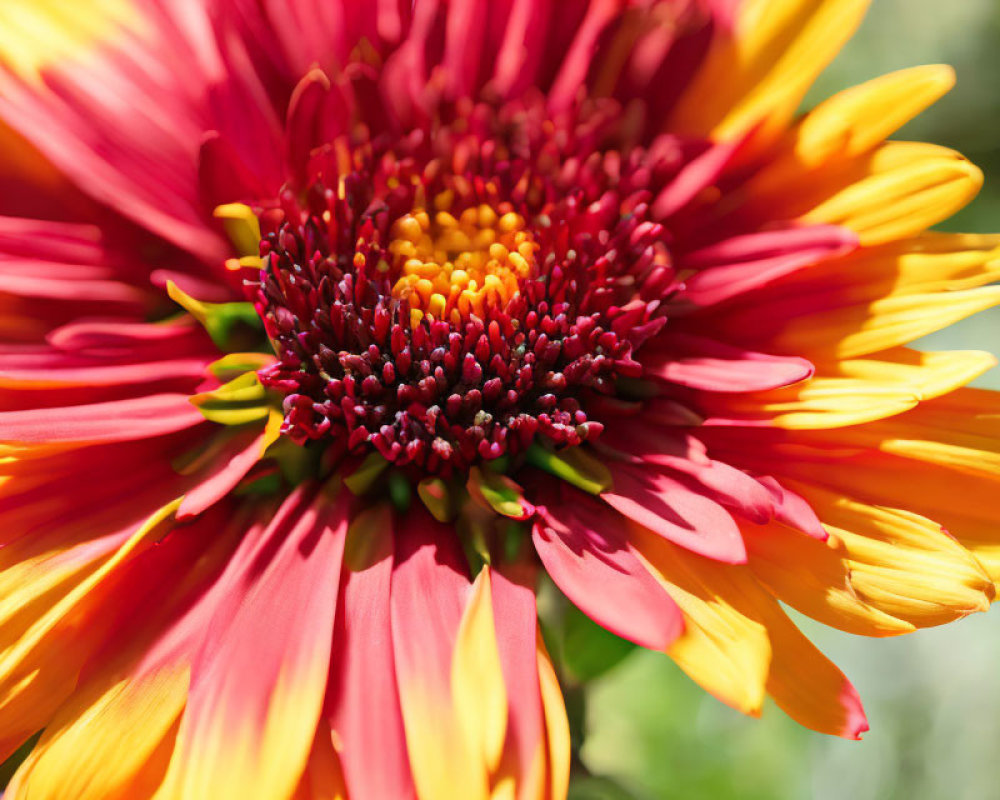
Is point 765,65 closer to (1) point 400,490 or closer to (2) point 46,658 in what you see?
(1) point 400,490

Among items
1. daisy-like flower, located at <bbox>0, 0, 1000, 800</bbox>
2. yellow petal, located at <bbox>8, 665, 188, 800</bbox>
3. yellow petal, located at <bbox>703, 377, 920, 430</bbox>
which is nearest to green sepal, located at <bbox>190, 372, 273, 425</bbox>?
daisy-like flower, located at <bbox>0, 0, 1000, 800</bbox>

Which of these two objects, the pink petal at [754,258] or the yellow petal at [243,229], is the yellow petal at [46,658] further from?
the pink petal at [754,258]

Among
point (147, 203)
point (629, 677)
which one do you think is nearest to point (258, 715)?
point (147, 203)

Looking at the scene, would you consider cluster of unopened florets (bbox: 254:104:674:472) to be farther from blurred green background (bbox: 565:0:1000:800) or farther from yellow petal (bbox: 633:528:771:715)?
blurred green background (bbox: 565:0:1000:800)

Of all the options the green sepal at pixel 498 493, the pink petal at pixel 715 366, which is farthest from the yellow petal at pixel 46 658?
the pink petal at pixel 715 366

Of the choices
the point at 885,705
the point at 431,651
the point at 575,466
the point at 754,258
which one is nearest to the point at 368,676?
the point at 431,651
